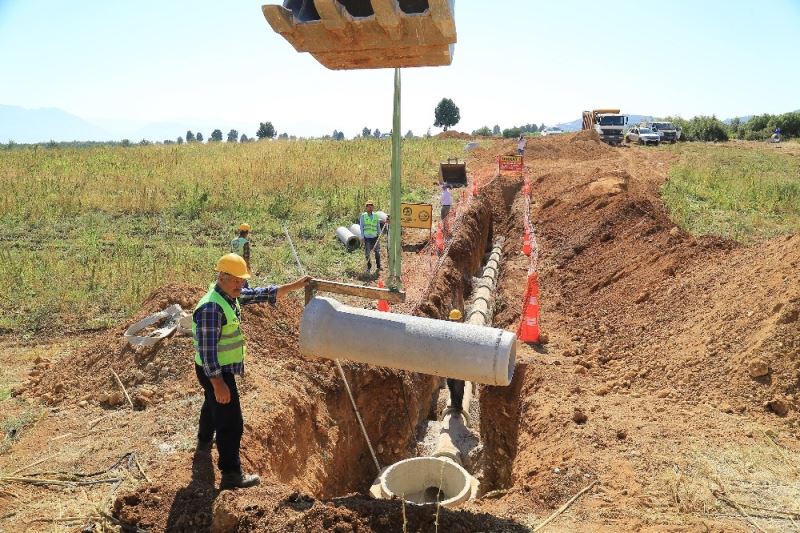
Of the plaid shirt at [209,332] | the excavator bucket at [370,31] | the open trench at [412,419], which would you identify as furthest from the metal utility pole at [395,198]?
the open trench at [412,419]

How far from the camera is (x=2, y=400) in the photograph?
6199 millimetres

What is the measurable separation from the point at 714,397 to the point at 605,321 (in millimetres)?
3209

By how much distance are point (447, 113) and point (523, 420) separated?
67.5 meters

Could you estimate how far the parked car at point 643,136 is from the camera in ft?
117

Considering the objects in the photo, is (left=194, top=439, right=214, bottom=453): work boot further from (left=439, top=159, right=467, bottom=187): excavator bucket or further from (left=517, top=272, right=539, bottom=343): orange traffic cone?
(left=439, top=159, right=467, bottom=187): excavator bucket

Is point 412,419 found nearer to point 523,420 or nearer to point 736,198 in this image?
point 523,420

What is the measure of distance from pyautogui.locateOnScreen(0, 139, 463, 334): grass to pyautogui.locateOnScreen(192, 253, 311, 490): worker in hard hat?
510cm

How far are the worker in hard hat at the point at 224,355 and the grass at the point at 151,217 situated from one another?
5100 millimetres

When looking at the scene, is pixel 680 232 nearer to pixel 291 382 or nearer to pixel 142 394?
pixel 291 382

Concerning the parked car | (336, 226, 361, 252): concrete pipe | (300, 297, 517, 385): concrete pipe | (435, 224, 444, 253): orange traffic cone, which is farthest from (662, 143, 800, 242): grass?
the parked car

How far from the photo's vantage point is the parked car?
35.7m

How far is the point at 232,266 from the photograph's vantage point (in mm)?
4090

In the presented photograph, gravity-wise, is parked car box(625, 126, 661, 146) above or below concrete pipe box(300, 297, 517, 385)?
above

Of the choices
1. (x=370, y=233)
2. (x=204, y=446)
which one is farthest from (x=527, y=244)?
(x=204, y=446)
